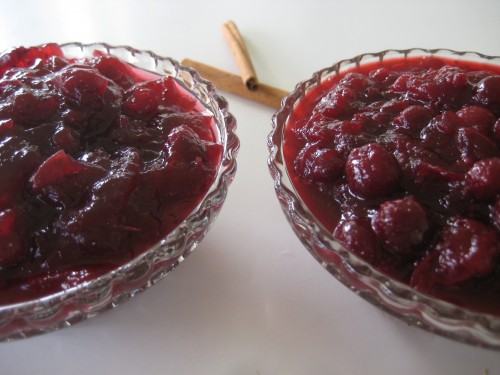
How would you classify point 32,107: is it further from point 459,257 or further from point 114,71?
point 459,257

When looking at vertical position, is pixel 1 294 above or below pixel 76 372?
above

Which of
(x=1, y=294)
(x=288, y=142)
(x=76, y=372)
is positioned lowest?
(x=76, y=372)

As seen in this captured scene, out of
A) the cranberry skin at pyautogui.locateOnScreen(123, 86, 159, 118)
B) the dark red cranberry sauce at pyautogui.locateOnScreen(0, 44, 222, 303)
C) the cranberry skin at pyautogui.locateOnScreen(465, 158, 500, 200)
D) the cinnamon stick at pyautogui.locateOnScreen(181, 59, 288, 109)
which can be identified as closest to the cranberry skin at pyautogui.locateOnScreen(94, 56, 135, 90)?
the dark red cranberry sauce at pyautogui.locateOnScreen(0, 44, 222, 303)

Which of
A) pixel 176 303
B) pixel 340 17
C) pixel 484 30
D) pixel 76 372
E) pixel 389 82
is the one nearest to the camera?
pixel 76 372

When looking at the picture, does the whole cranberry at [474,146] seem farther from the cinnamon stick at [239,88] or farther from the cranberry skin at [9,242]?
the cranberry skin at [9,242]

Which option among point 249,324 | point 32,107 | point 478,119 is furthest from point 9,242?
point 478,119

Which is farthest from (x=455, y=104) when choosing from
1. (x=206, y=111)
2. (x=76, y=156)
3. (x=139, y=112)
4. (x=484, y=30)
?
(x=484, y=30)

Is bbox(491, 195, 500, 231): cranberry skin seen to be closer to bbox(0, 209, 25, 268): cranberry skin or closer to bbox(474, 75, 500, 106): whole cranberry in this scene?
bbox(474, 75, 500, 106): whole cranberry

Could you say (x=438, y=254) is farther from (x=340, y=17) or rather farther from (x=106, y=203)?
(x=340, y=17)
